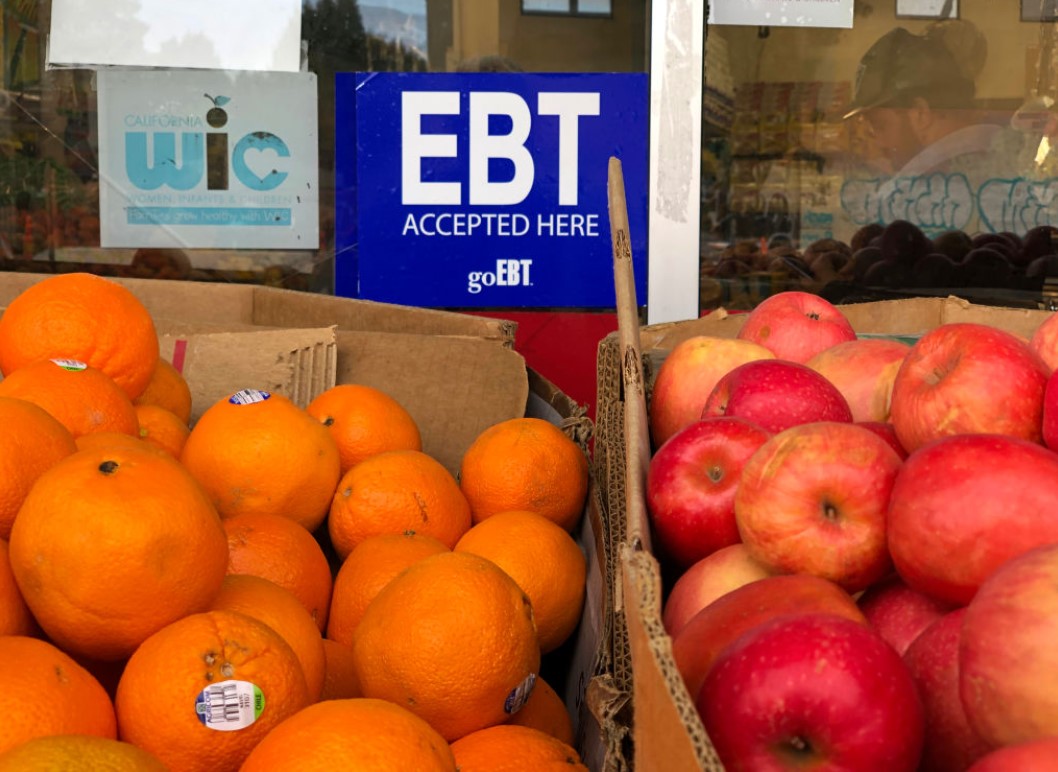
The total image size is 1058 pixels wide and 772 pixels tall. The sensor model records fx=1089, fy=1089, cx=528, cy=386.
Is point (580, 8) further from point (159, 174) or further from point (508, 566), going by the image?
point (508, 566)

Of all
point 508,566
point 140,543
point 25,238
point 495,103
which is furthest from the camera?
point 25,238

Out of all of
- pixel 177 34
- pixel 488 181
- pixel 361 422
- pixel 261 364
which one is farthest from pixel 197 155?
pixel 361 422

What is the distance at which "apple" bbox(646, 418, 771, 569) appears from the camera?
3.53ft

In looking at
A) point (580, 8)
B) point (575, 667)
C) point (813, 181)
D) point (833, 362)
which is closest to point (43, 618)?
point (575, 667)

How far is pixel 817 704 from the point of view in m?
0.66

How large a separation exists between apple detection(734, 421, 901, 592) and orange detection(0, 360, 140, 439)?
73 cm

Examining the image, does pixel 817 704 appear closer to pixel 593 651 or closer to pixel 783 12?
pixel 593 651

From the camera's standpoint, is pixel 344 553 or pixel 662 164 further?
pixel 662 164

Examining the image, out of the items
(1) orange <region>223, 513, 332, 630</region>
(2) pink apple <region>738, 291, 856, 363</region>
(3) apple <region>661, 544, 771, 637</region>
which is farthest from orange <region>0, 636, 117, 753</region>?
(2) pink apple <region>738, 291, 856, 363</region>

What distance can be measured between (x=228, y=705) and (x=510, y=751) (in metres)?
0.24

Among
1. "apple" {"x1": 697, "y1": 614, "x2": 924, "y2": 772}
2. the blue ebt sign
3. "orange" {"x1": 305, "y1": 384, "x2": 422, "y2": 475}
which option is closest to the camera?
"apple" {"x1": 697, "y1": 614, "x2": 924, "y2": 772}

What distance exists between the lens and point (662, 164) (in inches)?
111

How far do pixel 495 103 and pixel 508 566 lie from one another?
6.03 ft

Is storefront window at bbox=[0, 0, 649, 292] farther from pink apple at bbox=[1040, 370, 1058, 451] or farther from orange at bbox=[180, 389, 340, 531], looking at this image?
pink apple at bbox=[1040, 370, 1058, 451]
